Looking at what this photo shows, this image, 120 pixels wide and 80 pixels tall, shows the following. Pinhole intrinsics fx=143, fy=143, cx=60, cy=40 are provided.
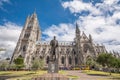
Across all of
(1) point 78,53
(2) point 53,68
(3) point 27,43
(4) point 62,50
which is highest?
(3) point 27,43

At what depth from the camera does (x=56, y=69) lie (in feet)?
77.7

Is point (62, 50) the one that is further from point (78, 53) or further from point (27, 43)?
point (27, 43)

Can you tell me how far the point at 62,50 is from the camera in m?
112

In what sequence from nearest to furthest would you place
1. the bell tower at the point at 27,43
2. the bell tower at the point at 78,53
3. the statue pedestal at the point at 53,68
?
the statue pedestal at the point at 53,68, the bell tower at the point at 78,53, the bell tower at the point at 27,43

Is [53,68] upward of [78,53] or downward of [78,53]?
downward

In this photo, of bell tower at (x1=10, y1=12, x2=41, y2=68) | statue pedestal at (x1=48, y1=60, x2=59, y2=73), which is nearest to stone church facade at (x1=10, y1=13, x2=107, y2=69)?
bell tower at (x1=10, y1=12, x2=41, y2=68)

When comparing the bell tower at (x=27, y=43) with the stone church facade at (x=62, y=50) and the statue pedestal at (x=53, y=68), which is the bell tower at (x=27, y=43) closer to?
the stone church facade at (x=62, y=50)

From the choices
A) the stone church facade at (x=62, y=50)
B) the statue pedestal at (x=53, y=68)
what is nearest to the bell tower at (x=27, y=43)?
the stone church facade at (x=62, y=50)

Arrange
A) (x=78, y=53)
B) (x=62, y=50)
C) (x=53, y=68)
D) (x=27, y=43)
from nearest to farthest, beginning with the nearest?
(x=53, y=68) → (x=78, y=53) → (x=27, y=43) → (x=62, y=50)

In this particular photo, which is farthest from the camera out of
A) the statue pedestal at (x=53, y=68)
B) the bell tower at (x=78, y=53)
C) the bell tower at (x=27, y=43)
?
the bell tower at (x=27, y=43)

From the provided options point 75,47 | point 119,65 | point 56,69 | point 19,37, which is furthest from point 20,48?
point 56,69

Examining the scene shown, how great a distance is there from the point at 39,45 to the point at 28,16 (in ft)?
100

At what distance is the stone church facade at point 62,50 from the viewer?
332 feet

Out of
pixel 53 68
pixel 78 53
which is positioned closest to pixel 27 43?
pixel 78 53
